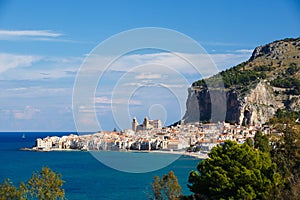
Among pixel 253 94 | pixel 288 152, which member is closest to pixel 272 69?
pixel 253 94

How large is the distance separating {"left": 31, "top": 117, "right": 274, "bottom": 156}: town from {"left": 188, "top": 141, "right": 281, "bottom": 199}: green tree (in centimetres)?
4207

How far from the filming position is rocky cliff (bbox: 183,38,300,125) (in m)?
69.2

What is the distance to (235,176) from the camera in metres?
13.6

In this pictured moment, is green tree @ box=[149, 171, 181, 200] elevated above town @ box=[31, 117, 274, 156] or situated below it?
below

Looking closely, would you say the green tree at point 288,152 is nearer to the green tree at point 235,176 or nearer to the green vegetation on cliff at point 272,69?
the green tree at point 235,176

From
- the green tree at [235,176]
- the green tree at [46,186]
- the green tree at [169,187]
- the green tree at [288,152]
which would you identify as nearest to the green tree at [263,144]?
the green tree at [288,152]

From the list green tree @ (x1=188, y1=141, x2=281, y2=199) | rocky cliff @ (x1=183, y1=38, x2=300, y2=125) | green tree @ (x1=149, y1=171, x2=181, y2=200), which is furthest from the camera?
rocky cliff @ (x1=183, y1=38, x2=300, y2=125)

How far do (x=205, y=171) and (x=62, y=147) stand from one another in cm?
6968

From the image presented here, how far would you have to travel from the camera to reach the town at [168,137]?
60869mm

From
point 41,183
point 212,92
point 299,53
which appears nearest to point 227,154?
point 41,183

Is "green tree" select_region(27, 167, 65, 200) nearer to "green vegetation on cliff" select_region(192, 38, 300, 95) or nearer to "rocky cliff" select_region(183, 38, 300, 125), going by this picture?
"rocky cliff" select_region(183, 38, 300, 125)

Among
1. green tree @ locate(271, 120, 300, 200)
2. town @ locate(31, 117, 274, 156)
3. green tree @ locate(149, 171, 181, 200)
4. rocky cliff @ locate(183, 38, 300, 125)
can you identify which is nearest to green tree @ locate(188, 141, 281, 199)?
green tree @ locate(149, 171, 181, 200)

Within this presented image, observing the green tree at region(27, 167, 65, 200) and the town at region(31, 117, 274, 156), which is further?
the town at region(31, 117, 274, 156)

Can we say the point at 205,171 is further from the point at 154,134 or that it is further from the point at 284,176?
the point at 154,134
